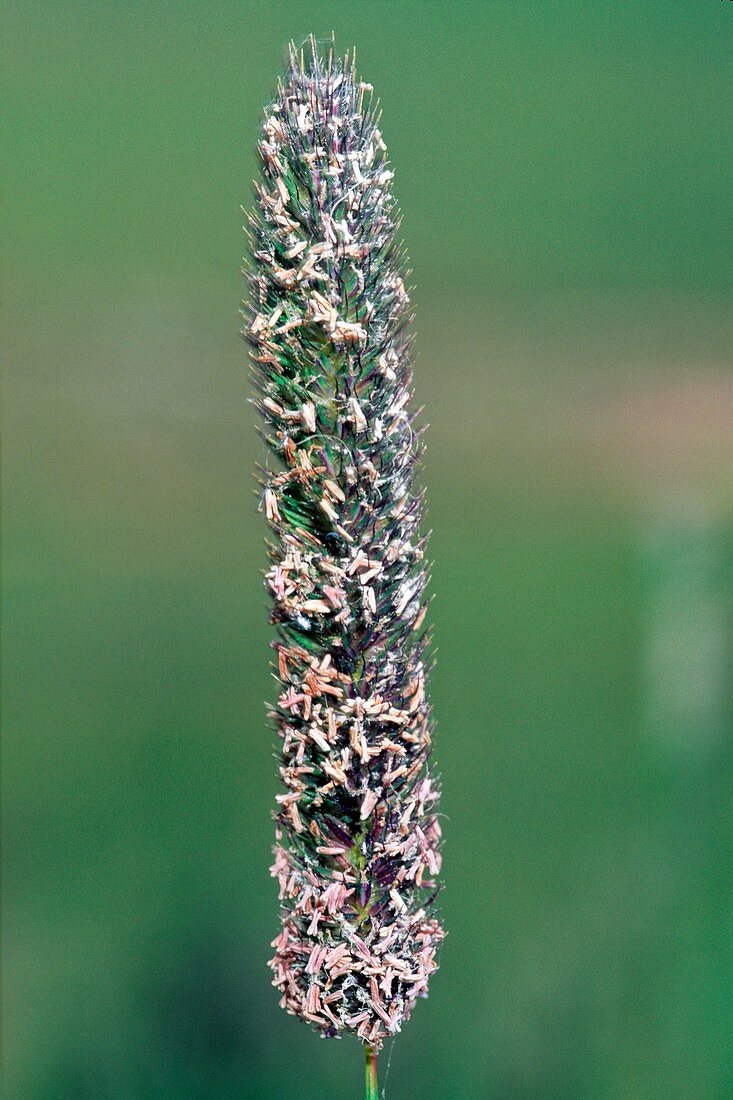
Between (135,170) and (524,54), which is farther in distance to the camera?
(524,54)

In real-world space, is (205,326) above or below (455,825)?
above

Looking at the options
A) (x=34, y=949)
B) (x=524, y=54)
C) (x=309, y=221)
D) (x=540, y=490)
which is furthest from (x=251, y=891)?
(x=524, y=54)

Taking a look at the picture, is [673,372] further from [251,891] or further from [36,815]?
[36,815]

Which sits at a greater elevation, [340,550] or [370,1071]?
[340,550]

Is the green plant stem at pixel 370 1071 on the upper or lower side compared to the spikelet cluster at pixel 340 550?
lower

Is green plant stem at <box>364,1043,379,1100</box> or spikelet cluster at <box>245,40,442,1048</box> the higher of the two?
spikelet cluster at <box>245,40,442,1048</box>
